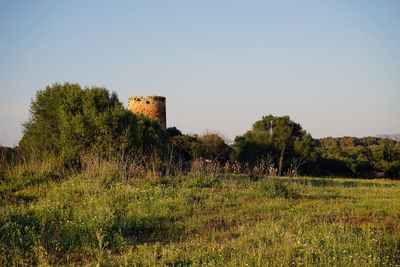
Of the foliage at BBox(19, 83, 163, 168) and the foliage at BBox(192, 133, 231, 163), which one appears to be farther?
the foliage at BBox(192, 133, 231, 163)

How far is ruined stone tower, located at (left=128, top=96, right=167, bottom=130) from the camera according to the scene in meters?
31.3

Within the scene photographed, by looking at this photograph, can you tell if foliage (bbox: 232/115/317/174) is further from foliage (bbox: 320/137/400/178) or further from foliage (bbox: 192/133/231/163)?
foliage (bbox: 320/137/400/178)

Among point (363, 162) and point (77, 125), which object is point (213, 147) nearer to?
point (363, 162)

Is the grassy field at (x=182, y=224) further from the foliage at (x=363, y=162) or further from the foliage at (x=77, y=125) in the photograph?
the foliage at (x=363, y=162)

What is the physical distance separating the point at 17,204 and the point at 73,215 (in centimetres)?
194

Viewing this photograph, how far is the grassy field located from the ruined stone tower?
20407mm

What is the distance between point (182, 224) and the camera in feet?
22.1

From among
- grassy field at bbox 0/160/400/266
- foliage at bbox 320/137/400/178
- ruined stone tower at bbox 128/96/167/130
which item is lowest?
grassy field at bbox 0/160/400/266

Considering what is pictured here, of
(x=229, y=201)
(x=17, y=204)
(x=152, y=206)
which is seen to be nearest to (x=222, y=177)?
(x=229, y=201)

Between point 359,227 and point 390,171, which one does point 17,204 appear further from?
point 390,171

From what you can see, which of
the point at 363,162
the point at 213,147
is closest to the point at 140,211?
the point at 213,147

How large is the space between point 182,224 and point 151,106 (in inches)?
984

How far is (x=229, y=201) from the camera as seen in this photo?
8875 millimetres

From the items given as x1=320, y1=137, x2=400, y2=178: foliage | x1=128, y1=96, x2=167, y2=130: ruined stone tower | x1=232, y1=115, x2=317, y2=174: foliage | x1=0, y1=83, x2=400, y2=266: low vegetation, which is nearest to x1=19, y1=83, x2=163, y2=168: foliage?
x1=0, y1=83, x2=400, y2=266: low vegetation
